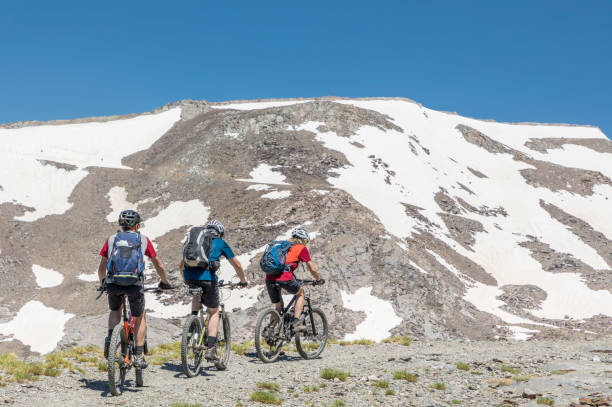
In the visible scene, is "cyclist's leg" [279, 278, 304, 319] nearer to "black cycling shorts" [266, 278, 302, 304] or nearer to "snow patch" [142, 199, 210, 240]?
"black cycling shorts" [266, 278, 302, 304]

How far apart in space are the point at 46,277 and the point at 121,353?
43.1 metres

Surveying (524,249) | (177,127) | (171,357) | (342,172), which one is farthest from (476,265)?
(177,127)

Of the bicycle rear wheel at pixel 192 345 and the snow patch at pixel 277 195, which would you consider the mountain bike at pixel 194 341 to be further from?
the snow patch at pixel 277 195

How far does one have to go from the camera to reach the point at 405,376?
9.98 m

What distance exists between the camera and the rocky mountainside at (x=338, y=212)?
37.4m

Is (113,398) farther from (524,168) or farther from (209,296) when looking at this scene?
(524,168)

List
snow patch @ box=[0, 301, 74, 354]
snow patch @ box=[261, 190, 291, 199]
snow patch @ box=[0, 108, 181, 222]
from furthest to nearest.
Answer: snow patch @ box=[0, 108, 181, 222]
snow patch @ box=[261, 190, 291, 199]
snow patch @ box=[0, 301, 74, 354]

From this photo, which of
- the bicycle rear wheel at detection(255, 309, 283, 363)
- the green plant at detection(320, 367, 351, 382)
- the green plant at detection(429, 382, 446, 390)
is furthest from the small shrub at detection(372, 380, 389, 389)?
the bicycle rear wheel at detection(255, 309, 283, 363)

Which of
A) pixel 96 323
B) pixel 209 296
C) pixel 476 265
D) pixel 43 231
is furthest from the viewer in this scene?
pixel 43 231

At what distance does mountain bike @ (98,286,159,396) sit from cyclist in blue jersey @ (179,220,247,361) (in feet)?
4.18

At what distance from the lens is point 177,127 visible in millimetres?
84000

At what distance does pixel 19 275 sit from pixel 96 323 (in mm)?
17339

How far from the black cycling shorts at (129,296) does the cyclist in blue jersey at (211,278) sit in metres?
1.33

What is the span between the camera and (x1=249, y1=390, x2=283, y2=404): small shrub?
8.59 m
